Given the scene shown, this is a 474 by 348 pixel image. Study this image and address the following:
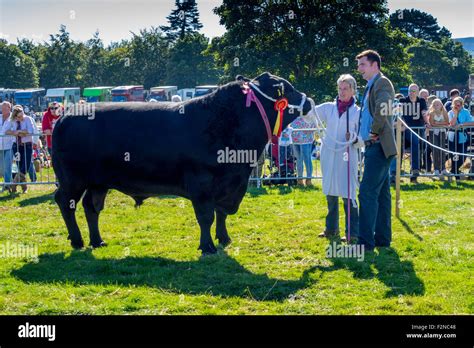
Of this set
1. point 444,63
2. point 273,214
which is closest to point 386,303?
point 273,214

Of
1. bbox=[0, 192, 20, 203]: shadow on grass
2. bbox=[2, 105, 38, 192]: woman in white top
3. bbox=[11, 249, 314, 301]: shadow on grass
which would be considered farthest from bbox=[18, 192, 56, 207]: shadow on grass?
bbox=[11, 249, 314, 301]: shadow on grass

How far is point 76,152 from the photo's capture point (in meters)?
8.39

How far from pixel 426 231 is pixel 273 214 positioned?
2937mm

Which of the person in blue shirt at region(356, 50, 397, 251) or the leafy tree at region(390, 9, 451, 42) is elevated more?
the leafy tree at region(390, 9, 451, 42)

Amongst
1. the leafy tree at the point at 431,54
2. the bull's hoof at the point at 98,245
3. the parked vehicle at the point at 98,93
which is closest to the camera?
the bull's hoof at the point at 98,245

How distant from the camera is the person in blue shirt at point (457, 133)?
15.5 meters

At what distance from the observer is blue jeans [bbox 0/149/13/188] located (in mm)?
15156

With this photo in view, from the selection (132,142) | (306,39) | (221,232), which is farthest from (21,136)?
(306,39)

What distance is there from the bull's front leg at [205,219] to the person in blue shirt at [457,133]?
9.19 m

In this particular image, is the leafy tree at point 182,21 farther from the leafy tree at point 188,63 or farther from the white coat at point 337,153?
the white coat at point 337,153

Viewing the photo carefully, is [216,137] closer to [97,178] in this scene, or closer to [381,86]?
[97,178]

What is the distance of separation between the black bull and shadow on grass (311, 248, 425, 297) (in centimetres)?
179

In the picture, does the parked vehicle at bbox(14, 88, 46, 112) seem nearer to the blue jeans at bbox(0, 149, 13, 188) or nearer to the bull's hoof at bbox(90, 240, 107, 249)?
the blue jeans at bbox(0, 149, 13, 188)

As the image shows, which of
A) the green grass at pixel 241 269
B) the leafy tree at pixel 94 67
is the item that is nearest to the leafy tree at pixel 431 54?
the leafy tree at pixel 94 67
